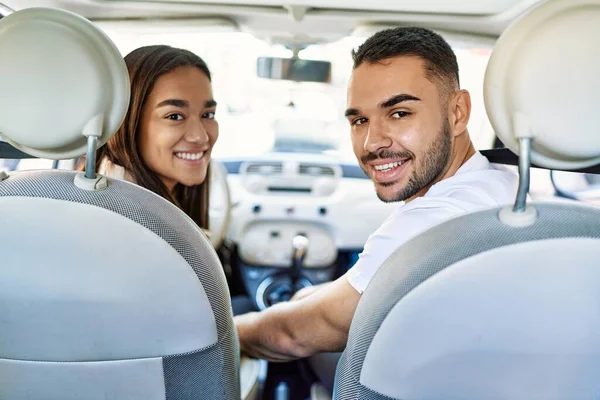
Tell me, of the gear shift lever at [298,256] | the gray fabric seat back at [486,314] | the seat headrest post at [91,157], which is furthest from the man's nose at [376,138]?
the gear shift lever at [298,256]


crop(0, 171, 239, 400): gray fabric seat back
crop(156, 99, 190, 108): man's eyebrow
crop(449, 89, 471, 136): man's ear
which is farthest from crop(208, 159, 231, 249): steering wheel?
crop(0, 171, 239, 400): gray fabric seat back

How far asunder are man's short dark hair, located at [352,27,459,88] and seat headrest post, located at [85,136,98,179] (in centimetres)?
104

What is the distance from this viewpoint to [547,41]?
3.42 feet

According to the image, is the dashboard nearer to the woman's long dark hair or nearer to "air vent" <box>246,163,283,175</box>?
"air vent" <box>246,163,283,175</box>

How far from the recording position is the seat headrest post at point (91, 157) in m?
1.16

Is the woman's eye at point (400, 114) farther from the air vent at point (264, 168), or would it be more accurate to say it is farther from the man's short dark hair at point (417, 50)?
the air vent at point (264, 168)

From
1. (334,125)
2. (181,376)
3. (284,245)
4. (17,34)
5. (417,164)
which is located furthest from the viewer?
(334,125)

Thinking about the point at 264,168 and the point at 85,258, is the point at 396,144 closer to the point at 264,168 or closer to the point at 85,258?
the point at 85,258

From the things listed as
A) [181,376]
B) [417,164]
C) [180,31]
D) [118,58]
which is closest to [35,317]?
[181,376]

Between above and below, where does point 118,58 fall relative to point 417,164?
above

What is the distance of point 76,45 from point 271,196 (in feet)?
9.32

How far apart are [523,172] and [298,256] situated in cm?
282

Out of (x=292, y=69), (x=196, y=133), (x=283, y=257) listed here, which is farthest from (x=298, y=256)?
(x=196, y=133)

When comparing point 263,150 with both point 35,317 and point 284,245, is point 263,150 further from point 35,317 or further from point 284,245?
point 35,317
